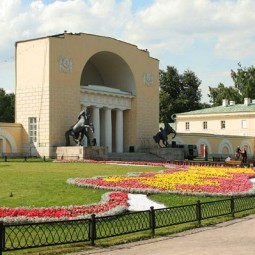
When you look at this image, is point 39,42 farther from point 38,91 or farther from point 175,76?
point 175,76

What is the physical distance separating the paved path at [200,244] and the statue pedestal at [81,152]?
2697cm

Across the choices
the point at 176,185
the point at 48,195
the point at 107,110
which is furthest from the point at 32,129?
the point at 48,195

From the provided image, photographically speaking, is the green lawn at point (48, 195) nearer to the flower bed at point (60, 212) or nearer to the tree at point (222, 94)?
the flower bed at point (60, 212)

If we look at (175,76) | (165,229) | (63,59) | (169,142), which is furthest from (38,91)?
(175,76)

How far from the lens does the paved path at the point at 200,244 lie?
9320 mm

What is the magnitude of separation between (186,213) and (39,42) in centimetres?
3321

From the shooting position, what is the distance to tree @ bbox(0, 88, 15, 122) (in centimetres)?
7606

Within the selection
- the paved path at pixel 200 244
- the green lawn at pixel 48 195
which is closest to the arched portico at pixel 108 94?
the green lawn at pixel 48 195

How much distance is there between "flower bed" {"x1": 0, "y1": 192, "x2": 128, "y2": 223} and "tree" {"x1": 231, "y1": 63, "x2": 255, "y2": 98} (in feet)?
214

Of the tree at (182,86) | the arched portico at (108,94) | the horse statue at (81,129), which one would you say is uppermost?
the tree at (182,86)

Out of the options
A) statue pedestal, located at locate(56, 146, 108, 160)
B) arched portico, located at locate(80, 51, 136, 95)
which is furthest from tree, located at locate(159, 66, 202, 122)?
statue pedestal, located at locate(56, 146, 108, 160)

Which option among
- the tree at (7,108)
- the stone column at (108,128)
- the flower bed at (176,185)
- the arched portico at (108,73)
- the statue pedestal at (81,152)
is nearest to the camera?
the flower bed at (176,185)

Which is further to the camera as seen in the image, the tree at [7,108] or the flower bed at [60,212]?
the tree at [7,108]

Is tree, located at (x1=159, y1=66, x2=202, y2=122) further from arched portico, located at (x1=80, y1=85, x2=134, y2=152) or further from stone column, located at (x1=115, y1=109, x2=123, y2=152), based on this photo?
stone column, located at (x1=115, y1=109, x2=123, y2=152)
